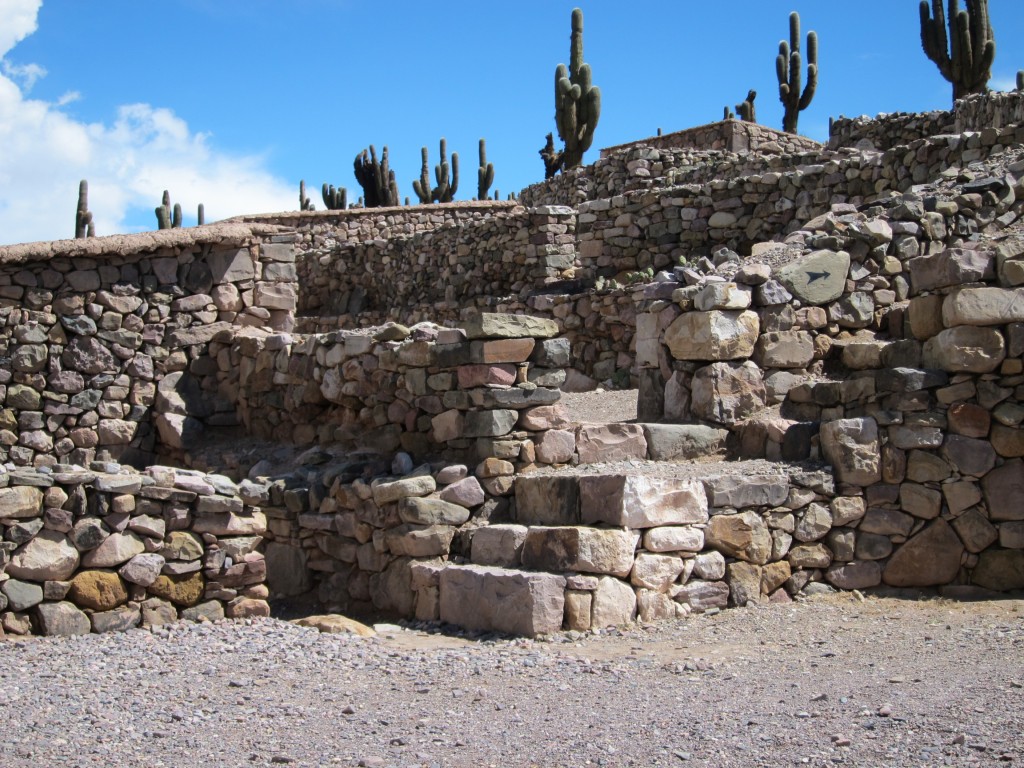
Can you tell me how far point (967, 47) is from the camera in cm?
1944

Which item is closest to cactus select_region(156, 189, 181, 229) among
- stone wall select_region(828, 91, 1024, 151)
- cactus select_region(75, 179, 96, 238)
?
cactus select_region(75, 179, 96, 238)

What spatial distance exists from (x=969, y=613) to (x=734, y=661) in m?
1.74

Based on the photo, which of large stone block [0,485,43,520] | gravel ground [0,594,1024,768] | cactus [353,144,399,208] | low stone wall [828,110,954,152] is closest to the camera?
gravel ground [0,594,1024,768]

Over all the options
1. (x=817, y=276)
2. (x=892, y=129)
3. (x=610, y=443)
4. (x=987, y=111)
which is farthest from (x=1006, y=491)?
(x=892, y=129)

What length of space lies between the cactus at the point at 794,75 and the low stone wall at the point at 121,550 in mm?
19821

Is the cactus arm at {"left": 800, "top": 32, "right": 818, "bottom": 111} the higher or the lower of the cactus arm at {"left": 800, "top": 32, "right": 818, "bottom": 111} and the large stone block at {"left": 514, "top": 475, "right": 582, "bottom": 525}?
the higher

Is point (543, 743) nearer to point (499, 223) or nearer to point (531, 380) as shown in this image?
point (531, 380)

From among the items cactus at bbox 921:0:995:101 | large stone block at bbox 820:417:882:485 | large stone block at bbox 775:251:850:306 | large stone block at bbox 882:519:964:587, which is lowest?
large stone block at bbox 882:519:964:587

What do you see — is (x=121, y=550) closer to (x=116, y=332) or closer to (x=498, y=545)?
(x=498, y=545)

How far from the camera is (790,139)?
19.4 metres

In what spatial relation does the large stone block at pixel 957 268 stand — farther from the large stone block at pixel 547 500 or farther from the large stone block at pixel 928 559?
the large stone block at pixel 547 500

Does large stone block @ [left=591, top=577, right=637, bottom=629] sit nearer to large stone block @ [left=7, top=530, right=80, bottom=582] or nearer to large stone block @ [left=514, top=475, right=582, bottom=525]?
large stone block @ [left=514, top=475, right=582, bottom=525]

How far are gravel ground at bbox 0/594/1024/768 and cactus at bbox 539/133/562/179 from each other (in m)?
18.3

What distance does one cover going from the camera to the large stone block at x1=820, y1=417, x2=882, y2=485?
6910 millimetres
